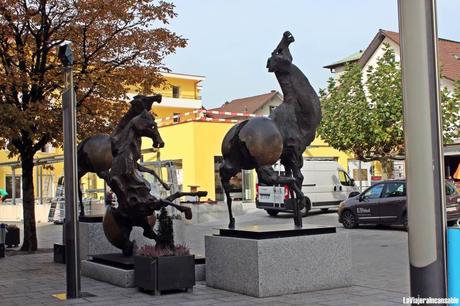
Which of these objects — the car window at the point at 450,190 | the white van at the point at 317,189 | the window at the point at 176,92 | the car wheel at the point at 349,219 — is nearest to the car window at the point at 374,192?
the car wheel at the point at 349,219

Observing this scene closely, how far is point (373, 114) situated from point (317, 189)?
546 centimetres

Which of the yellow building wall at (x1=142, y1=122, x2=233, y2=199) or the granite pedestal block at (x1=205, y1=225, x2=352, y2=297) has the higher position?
the yellow building wall at (x1=142, y1=122, x2=233, y2=199)

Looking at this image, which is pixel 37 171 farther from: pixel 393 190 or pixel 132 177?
pixel 132 177

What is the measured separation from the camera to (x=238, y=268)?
8.52 metres

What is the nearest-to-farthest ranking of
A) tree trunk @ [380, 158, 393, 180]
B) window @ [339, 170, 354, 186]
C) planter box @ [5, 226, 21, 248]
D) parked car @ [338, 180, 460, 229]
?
planter box @ [5, 226, 21, 248], parked car @ [338, 180, 460, 229], window @ [339, 170, 354, 186], tree trunk @ [380, 158, 393, 180]

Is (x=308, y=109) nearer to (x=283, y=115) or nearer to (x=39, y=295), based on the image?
(x=283, y=115)

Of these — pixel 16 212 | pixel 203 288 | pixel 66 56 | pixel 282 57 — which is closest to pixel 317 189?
pixel 16 212

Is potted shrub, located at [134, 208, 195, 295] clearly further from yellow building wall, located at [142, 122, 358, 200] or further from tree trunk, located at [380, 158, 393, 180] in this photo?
tree trunk, located at [380, 158, 393, 180]

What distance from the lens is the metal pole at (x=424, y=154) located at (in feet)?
11.4

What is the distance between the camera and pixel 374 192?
64.6 feet

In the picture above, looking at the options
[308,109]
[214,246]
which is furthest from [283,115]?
[214,246]

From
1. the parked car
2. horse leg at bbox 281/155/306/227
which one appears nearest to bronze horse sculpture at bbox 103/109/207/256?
horse leg at bbox 281/155/306/227

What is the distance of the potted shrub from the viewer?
27.9ft

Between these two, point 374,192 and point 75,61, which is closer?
point 75,61
